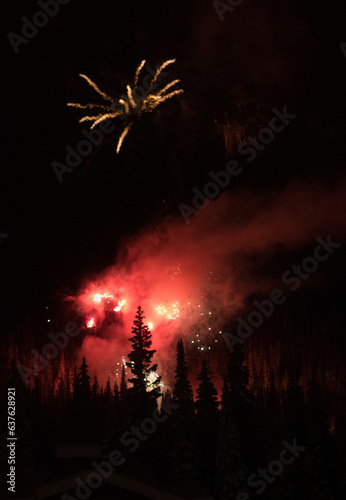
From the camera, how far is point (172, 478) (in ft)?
137

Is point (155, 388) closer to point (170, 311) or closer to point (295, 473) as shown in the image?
point (295, 473)

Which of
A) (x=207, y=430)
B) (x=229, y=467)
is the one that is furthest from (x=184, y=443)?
(x=229, y=467)

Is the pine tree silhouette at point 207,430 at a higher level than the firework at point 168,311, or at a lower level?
lower

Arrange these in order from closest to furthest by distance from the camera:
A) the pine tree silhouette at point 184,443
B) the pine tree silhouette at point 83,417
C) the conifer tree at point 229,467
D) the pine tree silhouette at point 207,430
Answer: the conifer tree at point 229,467 < the pine tree silhouette at point 184,443 < the pine tree silhouette at point 207,430 < the pine tree silhouette at point 83,417

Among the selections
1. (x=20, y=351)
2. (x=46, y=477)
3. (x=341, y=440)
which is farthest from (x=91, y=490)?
(x=20, y=351)

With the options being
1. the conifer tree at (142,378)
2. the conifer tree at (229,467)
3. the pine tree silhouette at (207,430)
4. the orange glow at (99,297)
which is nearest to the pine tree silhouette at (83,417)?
the conifer tree at (142,378)

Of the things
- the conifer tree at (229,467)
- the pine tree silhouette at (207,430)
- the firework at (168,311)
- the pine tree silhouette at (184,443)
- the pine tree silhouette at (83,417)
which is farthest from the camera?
the firework at (168,311)

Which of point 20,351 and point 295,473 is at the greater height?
point 20,351

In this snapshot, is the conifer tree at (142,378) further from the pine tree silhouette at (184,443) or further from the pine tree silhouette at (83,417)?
the pine tree silhouette at (83,417)

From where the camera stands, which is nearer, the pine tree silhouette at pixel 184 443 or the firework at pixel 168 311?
the pine tree silhouette at pixel 184 443

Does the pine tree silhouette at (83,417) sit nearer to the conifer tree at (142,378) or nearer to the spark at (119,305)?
the conifer tree at (142,378)

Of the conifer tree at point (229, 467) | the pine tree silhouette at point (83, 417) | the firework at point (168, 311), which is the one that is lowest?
the conifer tree at point (229, 467)

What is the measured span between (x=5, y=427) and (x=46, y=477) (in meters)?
24.6

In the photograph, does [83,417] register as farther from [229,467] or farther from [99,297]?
[99,297]
